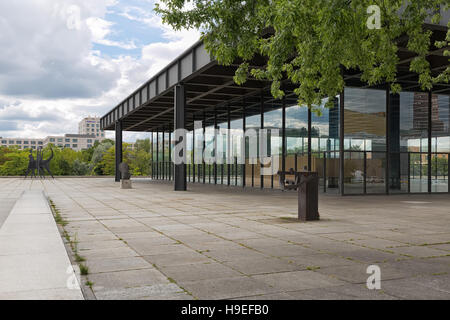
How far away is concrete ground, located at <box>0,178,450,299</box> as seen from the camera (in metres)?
4.66

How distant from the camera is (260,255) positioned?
655 centimetres

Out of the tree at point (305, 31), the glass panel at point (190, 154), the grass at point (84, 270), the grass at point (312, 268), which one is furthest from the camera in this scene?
the glass panel at point (190, 154)

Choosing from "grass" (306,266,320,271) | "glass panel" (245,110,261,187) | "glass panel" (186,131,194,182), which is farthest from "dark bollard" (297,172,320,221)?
"glass panel" (186,131,194,182)

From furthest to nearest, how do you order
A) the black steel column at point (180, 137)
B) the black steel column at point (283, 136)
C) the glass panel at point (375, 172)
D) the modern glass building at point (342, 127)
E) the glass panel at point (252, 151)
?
the glass panel at point (252, 151) → the black steel column at point (283, 136) → the black steel column at point (180, 137) → the glass panel at point (375, 172) → the modern glass building at point (342, 127)

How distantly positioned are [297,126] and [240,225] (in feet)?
48.8

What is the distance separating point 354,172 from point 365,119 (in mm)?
2807

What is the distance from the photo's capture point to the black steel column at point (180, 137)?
935 inches

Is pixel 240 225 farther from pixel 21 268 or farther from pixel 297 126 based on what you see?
pixel 297 126

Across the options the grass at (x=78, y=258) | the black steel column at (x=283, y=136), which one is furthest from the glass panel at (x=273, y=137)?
the grass at (x=78, y=258)

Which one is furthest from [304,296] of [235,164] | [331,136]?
[235,164]

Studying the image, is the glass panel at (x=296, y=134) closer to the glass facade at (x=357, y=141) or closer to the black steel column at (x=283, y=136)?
the glass facade at (x=357, y=141)

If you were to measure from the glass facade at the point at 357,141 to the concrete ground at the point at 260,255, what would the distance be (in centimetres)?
956

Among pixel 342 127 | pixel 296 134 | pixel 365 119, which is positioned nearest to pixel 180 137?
pixel 296 134

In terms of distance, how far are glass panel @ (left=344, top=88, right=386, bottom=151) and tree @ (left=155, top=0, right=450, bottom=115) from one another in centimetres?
1178
